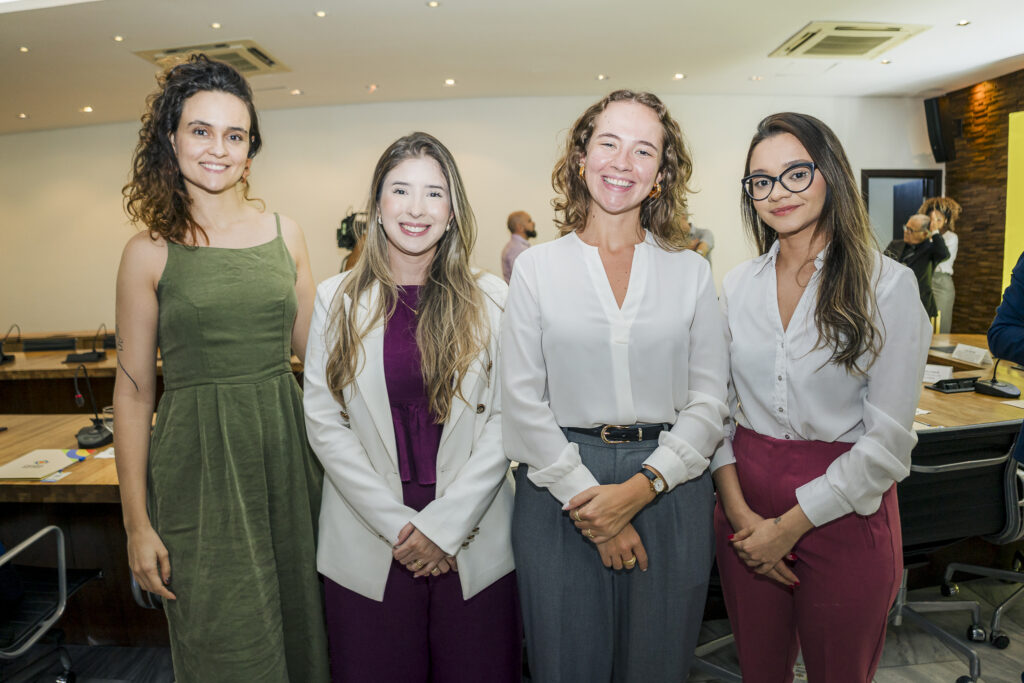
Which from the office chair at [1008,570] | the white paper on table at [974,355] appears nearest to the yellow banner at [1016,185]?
the white paper on table at [974,355]

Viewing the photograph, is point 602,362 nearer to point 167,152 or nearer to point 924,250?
point 167,152

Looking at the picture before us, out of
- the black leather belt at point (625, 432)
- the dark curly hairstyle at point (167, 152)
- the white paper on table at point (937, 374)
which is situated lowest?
the white paper on table at point (937, 374)

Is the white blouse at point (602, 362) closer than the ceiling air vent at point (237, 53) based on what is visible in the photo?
Yes

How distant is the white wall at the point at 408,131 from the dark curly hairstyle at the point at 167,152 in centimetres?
693

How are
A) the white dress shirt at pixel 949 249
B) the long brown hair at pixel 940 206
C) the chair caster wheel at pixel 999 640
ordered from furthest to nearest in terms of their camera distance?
the white dress shirt at pixel 949 249
the long brown hair at pixel 940 206
the chair caster wheel at pixel 999 640

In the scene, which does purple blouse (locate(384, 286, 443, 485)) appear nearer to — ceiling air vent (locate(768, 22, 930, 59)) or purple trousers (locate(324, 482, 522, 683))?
purple trousers (locate(324, 482, 522, 683))

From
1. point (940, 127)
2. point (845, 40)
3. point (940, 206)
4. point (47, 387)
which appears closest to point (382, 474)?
point (47, 387)

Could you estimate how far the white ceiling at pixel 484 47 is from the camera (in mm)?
4684

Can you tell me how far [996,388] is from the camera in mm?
2699

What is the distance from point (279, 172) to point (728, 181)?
6.40 meters

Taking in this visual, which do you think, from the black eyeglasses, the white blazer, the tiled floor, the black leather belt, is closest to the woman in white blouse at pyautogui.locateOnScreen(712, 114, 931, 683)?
the black eyeglasses

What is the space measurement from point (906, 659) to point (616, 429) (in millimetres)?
1887

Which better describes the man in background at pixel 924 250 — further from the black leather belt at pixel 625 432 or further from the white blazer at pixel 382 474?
the white blazer at pixel 382 474

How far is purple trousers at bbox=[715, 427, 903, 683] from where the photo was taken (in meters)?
1.27
